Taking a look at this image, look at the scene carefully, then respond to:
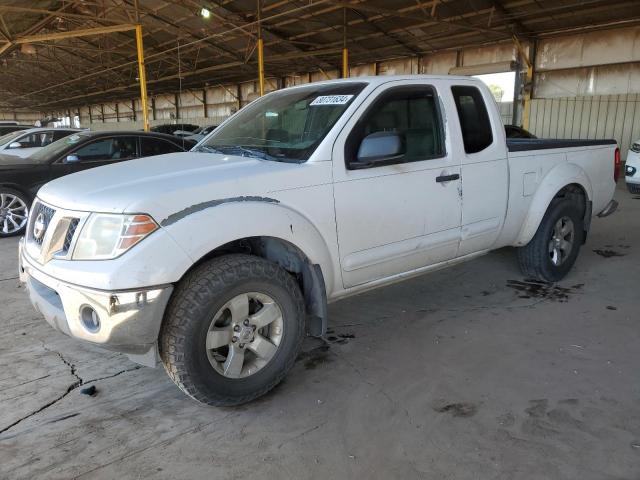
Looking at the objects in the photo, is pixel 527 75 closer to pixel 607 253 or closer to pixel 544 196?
pixel 607 253

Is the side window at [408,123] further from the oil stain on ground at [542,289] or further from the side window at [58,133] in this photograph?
the side window at [58,133]

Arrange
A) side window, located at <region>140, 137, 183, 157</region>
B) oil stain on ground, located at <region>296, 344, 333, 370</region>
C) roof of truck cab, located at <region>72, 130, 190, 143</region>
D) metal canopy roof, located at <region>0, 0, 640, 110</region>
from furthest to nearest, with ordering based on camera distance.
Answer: metal canopy roof, located at <region>0, 0, 640, 110</region>, side window, located at <region>140, 137, 183, 157</region>, roof of truck cab, located at <region>72, 130, 190, 143</region>, oil stain on ground, located at <region>296, 344, 333, 370</region>

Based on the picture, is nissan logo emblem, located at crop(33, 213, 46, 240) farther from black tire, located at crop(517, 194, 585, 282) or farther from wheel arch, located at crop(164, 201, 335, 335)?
black tire, located at crop(517, 194, 585, 282)

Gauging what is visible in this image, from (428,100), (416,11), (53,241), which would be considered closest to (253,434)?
(53,241)

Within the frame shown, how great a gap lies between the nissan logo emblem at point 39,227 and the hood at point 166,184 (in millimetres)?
121

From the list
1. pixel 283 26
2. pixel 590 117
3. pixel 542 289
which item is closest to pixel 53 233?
pixel 542 289

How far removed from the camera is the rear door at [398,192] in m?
3.10

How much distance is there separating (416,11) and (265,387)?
47.0 feet

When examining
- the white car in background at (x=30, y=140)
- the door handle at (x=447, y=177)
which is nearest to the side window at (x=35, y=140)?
the white car in background at (x=30, y=140)

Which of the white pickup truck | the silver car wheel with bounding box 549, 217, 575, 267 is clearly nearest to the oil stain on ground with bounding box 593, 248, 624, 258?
the silver car wheel with bounding box 549, 217, 575, 267

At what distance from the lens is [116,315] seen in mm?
2357

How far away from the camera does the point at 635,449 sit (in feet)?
7.87

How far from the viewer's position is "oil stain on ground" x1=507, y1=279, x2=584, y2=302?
453 cm

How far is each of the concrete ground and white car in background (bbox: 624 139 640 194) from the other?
682 cm
